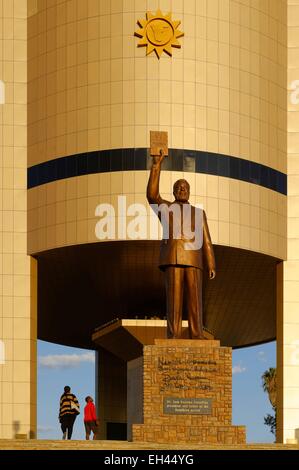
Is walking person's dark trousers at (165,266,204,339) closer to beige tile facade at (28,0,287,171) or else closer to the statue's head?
the statue's head

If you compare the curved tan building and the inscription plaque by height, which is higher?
the curved tan building

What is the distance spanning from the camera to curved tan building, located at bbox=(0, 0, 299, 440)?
7056 centimetres

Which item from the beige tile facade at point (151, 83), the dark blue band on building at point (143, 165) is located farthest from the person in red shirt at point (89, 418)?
the beige tile facade at point (151, 83)

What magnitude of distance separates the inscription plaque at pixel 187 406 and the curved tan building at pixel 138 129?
23.1m

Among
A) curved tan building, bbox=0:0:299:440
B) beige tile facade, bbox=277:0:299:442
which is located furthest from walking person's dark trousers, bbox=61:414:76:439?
beige tile facade, bbox=277:0:299:442

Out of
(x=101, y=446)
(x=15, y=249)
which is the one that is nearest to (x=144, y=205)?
(x=15, y=249)

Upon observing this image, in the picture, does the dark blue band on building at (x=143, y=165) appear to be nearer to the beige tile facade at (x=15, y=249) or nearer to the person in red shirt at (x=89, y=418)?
the beige tile facade at (x=15, y=249)

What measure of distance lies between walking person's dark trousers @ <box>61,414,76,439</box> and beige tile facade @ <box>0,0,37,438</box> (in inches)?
605

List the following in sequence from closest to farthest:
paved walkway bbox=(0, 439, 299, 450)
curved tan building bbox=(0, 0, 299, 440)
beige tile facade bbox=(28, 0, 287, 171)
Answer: paved walkway bbox=(0, 439, 299, 450)
curved tan building bbox=(0, 0, 299, 440)
beige tile facade bbox=(28, 0, 287, 171)

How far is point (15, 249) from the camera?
72.4 metres

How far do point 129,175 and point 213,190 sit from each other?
394 centimetres

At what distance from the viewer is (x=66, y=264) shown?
74125 mm

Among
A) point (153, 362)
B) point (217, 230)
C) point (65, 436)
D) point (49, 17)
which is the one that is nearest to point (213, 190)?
point (217, 230)
